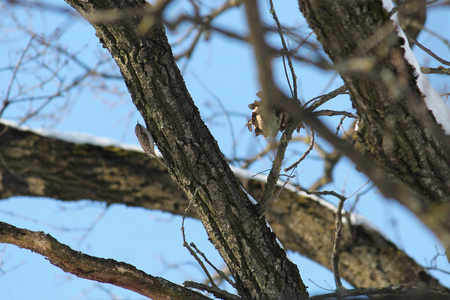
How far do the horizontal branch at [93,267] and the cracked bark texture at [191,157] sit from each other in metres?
0.26

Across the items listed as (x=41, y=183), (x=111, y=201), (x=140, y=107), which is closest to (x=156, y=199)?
(x=111, y=201)

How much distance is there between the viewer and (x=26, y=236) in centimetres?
167

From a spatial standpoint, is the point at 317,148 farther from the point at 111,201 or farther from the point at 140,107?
the point at 140,107

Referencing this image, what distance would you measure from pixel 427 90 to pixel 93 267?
142 centimetres

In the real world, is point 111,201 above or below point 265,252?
above

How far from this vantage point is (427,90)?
1627 mm

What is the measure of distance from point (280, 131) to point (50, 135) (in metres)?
2.20

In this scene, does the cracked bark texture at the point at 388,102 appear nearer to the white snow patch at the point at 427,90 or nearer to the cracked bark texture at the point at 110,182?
the white snow patch at the point at 427,90

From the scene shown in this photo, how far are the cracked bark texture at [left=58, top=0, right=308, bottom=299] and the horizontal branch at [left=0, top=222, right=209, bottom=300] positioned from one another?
10.2 inches

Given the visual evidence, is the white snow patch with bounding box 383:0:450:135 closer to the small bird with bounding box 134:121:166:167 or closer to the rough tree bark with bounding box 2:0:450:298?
the rough tree bark with bounding box 2:0:450:298

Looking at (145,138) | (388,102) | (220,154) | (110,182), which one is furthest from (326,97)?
(110,182)

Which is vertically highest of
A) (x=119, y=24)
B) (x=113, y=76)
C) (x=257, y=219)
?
(x=113, y=76)

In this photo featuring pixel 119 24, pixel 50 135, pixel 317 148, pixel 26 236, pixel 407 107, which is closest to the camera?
pixel 407 107

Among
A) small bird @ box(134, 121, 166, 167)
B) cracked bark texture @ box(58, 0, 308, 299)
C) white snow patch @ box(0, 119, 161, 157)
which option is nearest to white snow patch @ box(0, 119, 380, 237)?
white snow patch @ box(0, 119, 161, 157)
